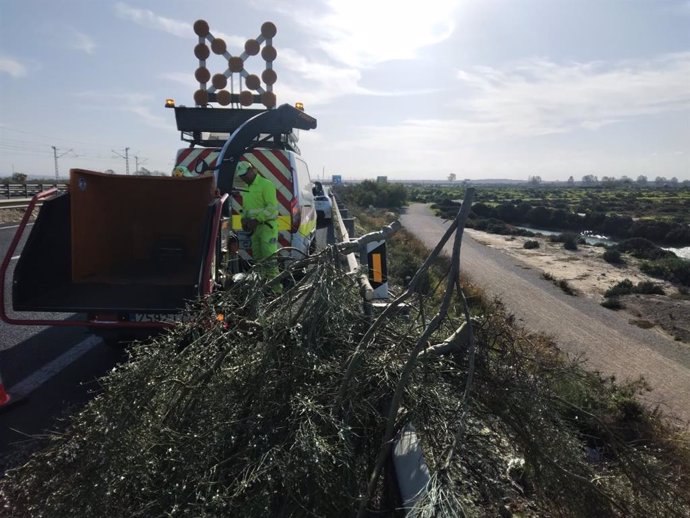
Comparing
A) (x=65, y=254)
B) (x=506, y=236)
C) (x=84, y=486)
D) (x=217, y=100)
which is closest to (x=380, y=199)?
(x=506, y=236)

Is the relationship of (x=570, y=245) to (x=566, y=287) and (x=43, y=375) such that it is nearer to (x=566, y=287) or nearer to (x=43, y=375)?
(x=566, y=287)

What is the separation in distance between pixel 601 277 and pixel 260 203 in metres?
19.6

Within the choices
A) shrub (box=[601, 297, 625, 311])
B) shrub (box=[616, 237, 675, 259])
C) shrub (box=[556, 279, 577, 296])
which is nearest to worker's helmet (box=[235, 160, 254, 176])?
shrub (box=[601, 297, 625, 311])

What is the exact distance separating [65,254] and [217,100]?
4.68m

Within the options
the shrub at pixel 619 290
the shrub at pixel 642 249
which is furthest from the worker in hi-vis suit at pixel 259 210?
the shrub at pixel 642 249

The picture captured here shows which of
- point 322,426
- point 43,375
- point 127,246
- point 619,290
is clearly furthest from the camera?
point 619,290

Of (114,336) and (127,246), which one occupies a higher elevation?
(127,246)

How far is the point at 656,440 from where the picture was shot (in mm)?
3932

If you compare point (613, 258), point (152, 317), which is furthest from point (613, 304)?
point (152, 317)

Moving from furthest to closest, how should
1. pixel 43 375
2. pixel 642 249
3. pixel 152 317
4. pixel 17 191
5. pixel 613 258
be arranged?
pixel 17 191, pixel 642 249, pixel 613 258, pixel 43 375, pixel 152 317

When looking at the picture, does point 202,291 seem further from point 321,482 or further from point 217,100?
point 217,100

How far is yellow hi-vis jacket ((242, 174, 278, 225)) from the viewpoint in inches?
247

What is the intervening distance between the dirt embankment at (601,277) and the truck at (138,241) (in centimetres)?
1216

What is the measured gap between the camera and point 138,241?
20.9 ft
